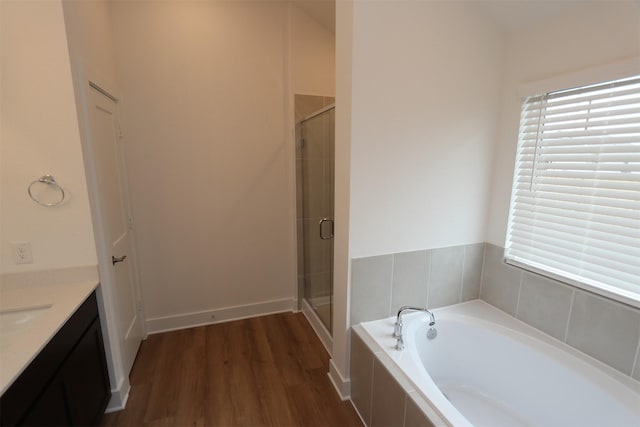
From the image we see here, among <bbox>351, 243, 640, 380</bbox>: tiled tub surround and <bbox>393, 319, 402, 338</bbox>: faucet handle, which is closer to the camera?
<bbox>351, 243, 640, 380</bbox>: tiled tub surround

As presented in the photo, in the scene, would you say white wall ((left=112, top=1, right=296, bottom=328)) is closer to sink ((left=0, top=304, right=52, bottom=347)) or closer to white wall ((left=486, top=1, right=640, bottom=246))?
sink ((left=0, top=304, right=52, bottom=347))

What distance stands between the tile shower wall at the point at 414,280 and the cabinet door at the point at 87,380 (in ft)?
4.63

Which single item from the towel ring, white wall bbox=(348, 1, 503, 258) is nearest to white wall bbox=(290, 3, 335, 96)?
white wall bbox=(348, 1, 503, 258)

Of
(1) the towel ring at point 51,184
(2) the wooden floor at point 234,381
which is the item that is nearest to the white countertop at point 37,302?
(1) the towel ring at point 51,184

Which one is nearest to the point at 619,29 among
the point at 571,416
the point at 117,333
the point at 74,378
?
the point at 571,416

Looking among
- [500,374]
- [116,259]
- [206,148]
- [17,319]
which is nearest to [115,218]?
[116,259]

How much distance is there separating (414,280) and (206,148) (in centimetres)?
197

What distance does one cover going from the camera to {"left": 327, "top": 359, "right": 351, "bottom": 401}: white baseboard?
1.91m

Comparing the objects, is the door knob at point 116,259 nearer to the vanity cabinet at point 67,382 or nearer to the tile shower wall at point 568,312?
the vanity cabinet at point 67,382

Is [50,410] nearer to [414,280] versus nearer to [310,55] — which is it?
[414,280]

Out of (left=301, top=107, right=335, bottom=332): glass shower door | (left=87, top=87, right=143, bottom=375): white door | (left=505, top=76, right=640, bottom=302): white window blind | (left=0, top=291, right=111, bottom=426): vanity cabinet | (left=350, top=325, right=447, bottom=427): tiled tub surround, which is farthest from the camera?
(left=301, top=107, right=335, bottom=332): glass shower door

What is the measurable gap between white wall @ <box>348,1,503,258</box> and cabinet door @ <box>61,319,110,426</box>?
4.76 ft

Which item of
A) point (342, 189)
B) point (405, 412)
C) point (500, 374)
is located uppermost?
point (342, 189)

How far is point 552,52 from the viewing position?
1646 millimetres
